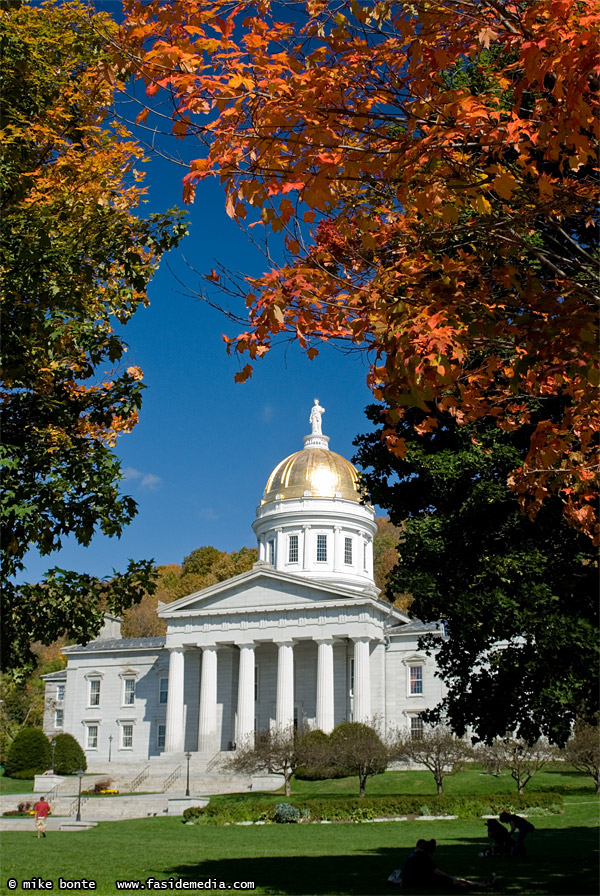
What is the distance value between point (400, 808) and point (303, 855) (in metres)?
13.6

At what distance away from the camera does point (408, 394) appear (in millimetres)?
6676

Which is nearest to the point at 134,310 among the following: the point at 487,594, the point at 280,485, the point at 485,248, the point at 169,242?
the point at 169,242

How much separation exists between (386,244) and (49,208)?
5.64 m

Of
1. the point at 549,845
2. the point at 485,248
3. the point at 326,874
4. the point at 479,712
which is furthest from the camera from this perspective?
the point at 549,845

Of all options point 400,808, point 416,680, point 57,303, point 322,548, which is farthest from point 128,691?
point 57,303

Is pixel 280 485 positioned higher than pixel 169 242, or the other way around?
pixel 280 485

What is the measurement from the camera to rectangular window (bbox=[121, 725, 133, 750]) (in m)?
64.8

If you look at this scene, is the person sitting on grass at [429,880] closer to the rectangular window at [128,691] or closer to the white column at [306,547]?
the white column at [306,547]

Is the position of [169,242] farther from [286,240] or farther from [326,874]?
[326,874]

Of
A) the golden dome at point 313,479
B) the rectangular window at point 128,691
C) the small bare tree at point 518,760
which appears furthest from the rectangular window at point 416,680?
the rectangular window at point 128,691

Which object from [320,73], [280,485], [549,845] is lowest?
[549,845]

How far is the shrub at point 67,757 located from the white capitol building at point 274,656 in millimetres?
3828

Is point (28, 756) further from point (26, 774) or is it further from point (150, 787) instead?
point (150, 787)

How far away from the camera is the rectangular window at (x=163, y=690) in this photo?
213 feet
